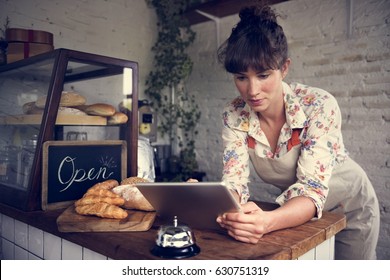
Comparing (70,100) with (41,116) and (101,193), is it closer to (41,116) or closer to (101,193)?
(41,116)

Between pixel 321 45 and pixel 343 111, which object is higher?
pixel 321 45

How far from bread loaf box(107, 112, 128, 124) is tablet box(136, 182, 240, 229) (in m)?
0.49

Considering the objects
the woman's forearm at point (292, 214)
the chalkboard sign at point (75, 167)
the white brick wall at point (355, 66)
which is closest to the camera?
the woman's forearm at point (292, 214)

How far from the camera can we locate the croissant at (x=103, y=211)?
34.6 inches

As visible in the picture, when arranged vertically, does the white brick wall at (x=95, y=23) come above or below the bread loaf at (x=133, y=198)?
above

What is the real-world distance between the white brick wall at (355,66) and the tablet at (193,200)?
1.62m

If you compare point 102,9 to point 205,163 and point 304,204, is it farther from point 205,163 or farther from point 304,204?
point 304,204

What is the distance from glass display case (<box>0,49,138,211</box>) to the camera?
3.39 feet

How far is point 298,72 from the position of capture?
2.48 m

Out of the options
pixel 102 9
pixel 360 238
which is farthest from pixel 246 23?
pixel 102 9

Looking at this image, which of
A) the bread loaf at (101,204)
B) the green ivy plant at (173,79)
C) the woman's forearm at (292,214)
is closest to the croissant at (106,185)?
→ the bread loaf at (101,204)

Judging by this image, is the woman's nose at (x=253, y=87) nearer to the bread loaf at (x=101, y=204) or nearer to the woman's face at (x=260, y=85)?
the woman's face at (x=260, y=85)

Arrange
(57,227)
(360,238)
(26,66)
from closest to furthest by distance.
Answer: (57,227), (26,66), (360,238)
